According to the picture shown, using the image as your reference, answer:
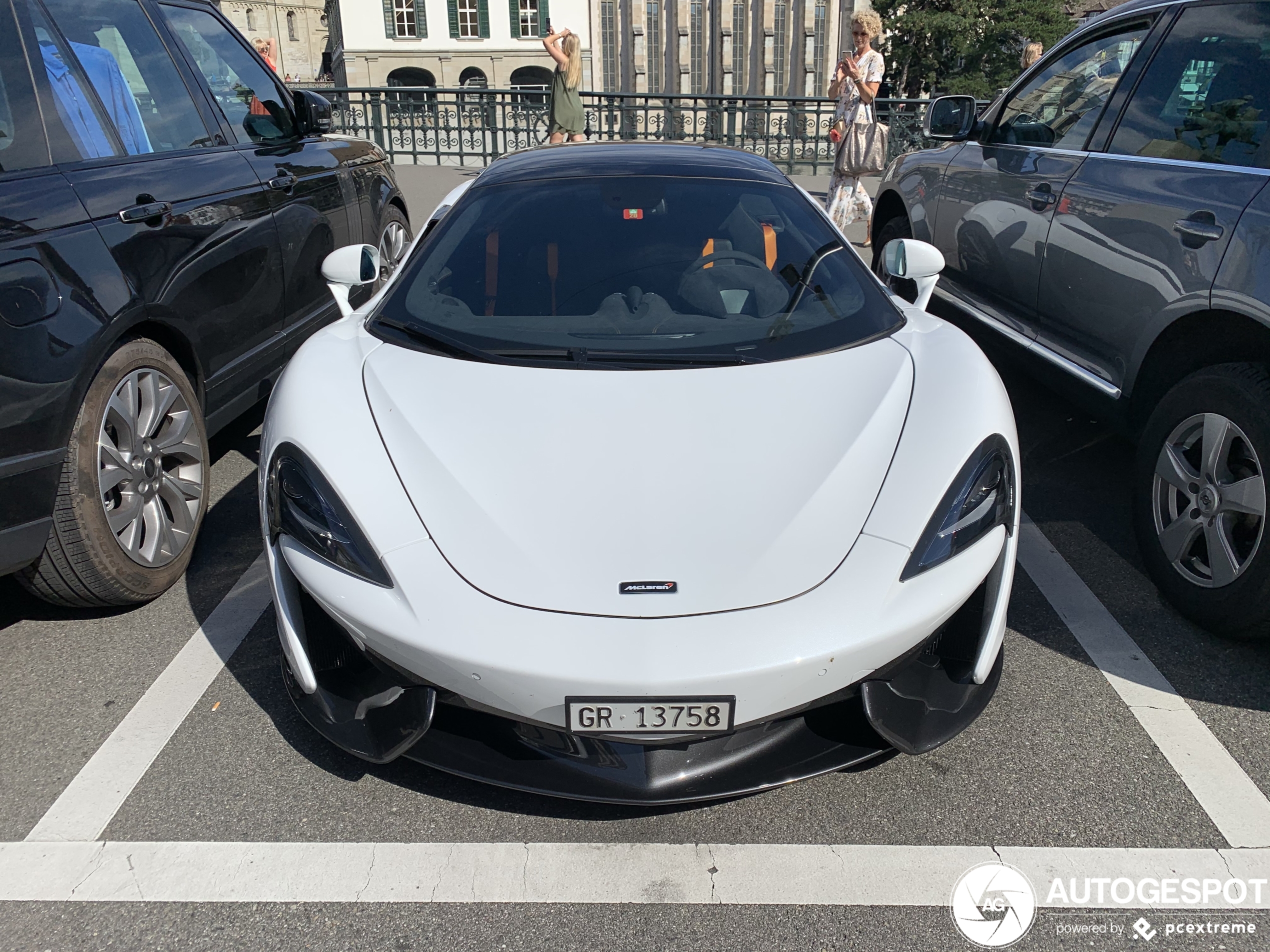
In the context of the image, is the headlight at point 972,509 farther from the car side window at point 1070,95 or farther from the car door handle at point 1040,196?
the car side window at point 1070,95

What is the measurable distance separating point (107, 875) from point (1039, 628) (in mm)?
2639

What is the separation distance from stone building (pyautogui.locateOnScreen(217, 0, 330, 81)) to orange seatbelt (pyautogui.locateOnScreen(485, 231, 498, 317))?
290ft

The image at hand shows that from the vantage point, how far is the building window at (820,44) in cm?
6219

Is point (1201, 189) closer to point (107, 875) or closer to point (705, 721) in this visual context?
point (705, 721)

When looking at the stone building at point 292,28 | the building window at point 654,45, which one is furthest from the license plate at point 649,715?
the stone building at point 292,28

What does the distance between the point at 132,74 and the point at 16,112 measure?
90 cm

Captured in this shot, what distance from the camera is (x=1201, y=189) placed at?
10.3 ft

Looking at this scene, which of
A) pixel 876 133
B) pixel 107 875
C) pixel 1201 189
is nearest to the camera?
pixel 107 875

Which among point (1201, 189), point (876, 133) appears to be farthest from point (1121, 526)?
point (876, 133)

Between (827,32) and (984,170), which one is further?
(827,32)

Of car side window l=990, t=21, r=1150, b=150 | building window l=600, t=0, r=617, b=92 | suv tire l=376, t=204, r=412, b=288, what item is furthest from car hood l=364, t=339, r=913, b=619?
building window l=600, t=0, r=617, b=92

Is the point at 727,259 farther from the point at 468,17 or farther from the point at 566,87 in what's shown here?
the point at 468,17

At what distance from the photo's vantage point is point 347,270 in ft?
11.0

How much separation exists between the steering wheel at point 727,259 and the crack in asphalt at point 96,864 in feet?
7.20
